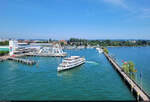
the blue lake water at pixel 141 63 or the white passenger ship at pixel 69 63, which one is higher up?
the white passenger ship at pixel 69 63

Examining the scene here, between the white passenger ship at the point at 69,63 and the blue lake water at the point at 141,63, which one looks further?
the white passenger ship at the point at 69,63

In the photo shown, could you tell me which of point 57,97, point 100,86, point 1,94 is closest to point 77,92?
point 57,97

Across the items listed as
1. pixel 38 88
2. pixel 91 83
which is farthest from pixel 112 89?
pixel 38 88

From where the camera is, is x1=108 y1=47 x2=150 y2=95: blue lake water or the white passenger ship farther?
the white passenger ship

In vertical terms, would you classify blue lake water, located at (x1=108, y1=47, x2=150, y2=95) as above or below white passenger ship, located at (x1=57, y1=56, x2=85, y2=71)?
below

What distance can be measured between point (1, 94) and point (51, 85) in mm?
4185

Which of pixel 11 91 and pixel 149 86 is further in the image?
pixel 149 86

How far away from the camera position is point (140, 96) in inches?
388

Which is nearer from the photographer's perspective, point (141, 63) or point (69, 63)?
point (69, 63)

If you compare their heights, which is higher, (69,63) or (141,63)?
(69,63)

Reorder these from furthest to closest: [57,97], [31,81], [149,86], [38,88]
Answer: [31,81] → [149,86] → [38,88] → [57,97]

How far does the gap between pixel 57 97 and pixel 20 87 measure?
156 inches

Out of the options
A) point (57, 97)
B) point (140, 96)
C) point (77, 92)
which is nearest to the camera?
point (140, 96)

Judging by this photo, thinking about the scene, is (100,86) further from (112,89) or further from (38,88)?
(38,88)
